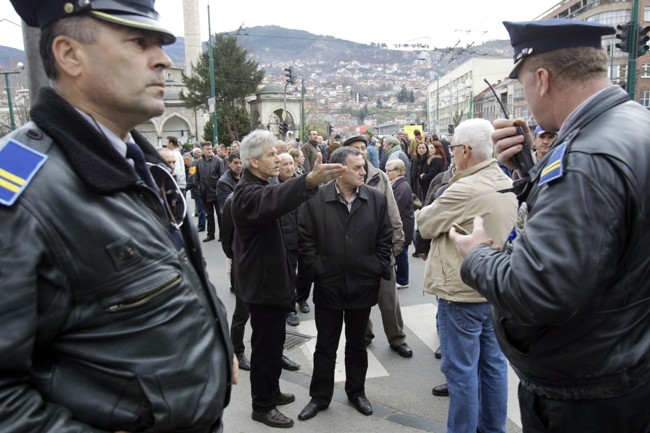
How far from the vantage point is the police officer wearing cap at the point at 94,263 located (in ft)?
3.79

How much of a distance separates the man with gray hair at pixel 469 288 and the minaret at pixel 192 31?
54647mm

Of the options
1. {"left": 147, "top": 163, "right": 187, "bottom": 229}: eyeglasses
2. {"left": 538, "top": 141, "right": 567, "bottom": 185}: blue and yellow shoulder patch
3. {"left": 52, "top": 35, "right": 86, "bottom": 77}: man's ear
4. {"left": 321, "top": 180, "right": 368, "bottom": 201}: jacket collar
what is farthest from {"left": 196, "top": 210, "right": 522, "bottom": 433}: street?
{"left": 52, "top": 35, "right": 86, "bottom": 77}: man's ear

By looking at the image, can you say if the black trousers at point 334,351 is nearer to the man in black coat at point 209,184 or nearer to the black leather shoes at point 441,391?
the black leather shoes at point 441,391

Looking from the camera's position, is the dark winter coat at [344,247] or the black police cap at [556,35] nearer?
the black police cap at [556,35]

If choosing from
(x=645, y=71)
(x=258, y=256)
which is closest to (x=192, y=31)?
(x=645, y=71)

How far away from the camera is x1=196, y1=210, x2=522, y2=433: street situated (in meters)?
3.71

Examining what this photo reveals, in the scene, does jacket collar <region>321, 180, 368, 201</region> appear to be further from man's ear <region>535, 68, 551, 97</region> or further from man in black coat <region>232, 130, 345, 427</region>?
man's ear <region>535, 68, 551, 97</region>

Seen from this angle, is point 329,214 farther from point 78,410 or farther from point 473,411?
point 78,410

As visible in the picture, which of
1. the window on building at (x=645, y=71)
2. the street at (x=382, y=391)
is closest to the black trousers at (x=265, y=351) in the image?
the street at (x=382, y=391)

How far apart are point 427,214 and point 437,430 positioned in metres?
1.61

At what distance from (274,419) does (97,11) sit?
3159mm

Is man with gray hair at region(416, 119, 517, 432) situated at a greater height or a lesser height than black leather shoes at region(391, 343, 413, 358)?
greater

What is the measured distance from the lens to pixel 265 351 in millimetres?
3719

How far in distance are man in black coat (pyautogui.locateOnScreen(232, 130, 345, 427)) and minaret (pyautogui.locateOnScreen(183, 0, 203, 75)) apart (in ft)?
177
